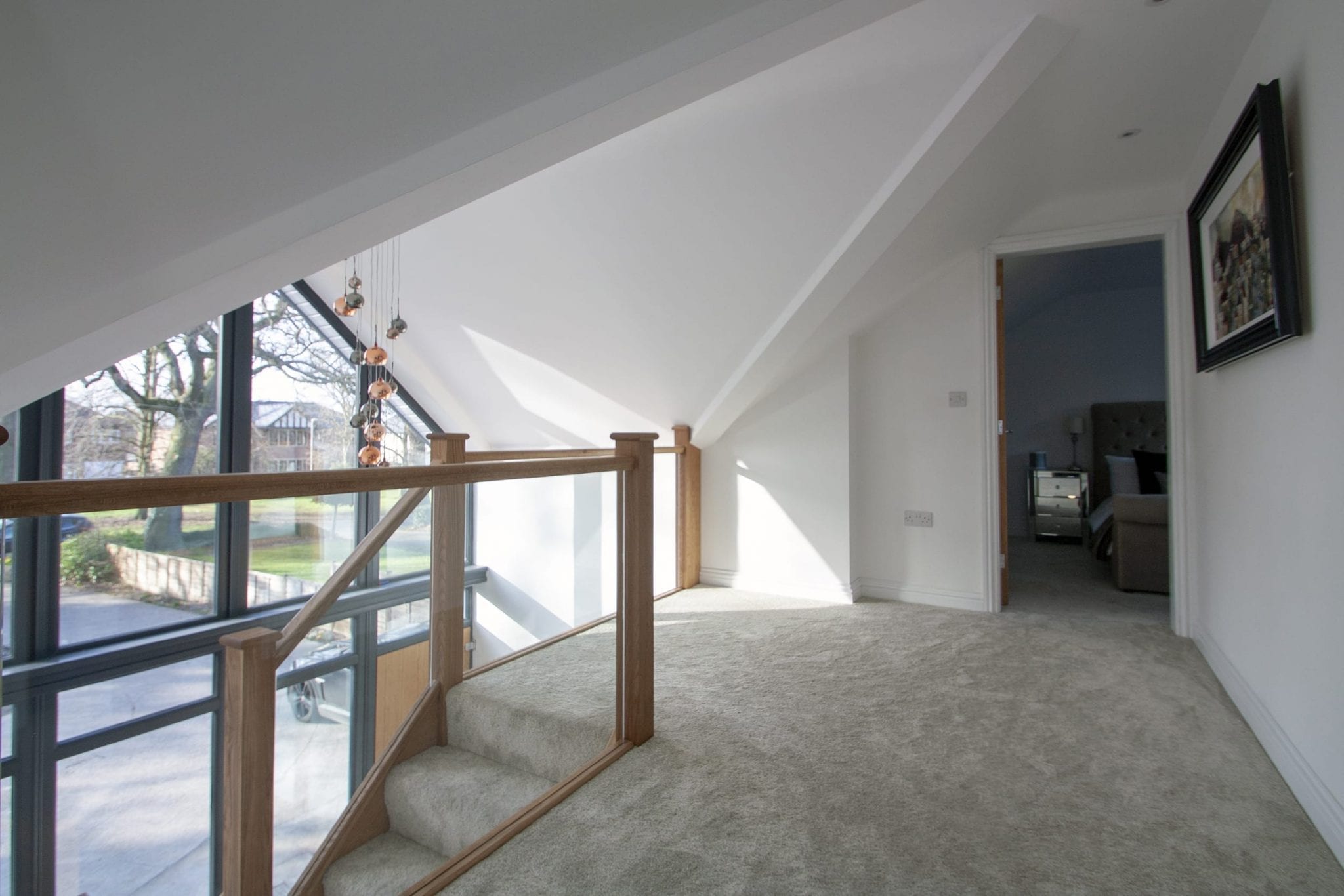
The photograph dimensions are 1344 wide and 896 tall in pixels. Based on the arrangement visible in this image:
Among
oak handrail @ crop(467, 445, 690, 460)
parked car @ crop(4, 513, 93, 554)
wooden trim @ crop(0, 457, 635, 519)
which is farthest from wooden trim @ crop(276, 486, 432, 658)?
oak handrail @ crop(467, 445, 690, 460)

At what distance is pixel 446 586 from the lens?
210 centimetres

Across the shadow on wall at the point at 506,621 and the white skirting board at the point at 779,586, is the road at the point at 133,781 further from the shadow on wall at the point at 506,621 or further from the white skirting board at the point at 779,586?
the white skirting board at the point at 779,586

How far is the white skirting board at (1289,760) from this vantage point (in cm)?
156

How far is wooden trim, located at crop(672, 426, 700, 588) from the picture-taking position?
13.8ft

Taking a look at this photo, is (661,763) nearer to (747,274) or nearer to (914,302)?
(747,274)

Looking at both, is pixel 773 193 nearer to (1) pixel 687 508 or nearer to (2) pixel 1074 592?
(1) pixel 687 508

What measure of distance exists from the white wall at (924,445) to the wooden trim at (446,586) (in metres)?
2.49

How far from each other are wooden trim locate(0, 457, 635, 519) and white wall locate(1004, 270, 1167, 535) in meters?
6.40

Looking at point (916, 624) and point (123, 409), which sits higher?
point (123, 409)

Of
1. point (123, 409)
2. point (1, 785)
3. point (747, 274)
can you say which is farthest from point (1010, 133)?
point (123, 409)

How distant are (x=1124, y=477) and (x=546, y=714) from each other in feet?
16.6

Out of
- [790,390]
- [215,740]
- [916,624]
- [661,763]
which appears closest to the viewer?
[215,740]

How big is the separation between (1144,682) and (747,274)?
2.30 m

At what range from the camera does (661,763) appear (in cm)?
201
